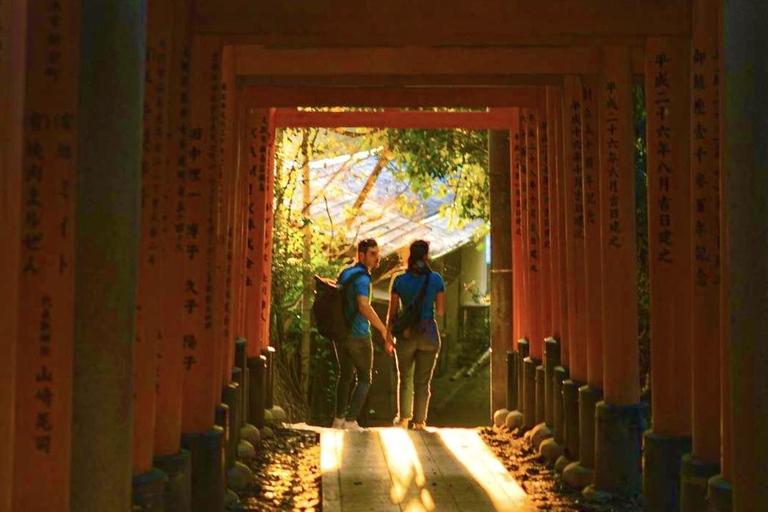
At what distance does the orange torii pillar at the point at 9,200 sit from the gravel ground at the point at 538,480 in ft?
14.2

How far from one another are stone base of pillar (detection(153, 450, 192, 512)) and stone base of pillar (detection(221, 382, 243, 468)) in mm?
1836

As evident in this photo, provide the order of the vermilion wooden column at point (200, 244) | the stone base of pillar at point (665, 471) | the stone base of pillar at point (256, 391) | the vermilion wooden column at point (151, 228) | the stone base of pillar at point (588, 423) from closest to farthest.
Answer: the vermilion wooden column at point (151, 228) → the stone base of pillar at point (665, 471) → the vermilion wooden column at point (200, 244) → the stone base of pillar at point (588, 423) → the stone base of pillar at point (256, 391)

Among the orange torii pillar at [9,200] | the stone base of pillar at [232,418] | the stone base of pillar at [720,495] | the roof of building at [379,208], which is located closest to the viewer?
the orange torii pillar at [9,200]

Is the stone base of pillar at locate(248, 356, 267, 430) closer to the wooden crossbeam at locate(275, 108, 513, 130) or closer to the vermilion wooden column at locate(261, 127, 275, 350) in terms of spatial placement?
the vermilion wooden column at locate(261, 127, 275, 350)

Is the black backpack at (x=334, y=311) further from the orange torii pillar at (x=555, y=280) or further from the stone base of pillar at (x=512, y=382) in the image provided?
the orange torii pillar at (x=555, y=280)

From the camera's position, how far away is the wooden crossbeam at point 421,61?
24.8 ft

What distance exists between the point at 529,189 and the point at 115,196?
612 cm

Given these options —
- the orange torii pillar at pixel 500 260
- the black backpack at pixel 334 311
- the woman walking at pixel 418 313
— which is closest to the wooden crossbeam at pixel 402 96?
the woman walking at pixel 418 313

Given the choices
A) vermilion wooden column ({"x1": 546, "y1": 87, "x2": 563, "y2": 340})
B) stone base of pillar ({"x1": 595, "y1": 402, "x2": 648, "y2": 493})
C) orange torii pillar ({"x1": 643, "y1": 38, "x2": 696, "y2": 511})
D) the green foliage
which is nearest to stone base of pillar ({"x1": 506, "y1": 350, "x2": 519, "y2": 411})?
vermilion wooden column ({"x1": 546, "y1": 87, "x2": 563, "y2": 340})

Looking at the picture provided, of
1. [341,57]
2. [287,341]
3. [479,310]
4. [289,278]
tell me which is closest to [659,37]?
[341,57]

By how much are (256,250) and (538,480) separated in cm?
361

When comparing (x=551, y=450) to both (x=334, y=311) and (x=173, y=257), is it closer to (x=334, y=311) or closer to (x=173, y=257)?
(x=334, y=311)

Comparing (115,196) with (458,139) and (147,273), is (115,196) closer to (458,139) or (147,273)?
(147,273)

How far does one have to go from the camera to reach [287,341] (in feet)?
54.3
